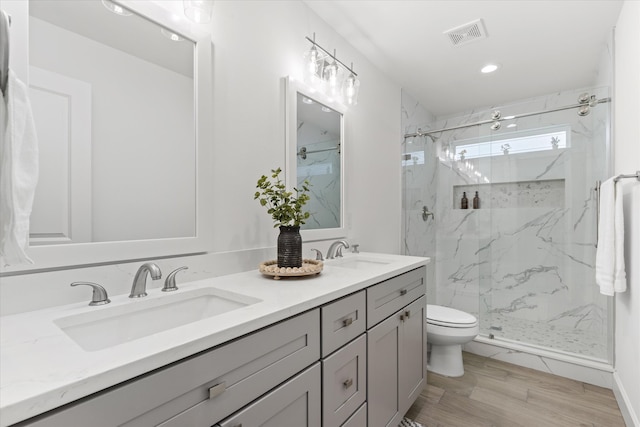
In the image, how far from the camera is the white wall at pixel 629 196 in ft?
5.28

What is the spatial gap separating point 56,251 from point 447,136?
343 cm

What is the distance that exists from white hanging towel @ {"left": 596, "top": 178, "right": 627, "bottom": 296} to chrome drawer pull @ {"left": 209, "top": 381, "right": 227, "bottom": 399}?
215 centimetres

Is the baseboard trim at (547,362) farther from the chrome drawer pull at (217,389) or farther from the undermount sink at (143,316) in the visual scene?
the chrome drawer pull at (217,389)

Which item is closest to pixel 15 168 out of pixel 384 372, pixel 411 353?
pixel 384 372

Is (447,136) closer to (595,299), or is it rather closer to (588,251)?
(588,251)

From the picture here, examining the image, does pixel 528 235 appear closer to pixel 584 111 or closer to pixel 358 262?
pixel 584 111

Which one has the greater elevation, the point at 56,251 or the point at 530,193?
the point at 530,193

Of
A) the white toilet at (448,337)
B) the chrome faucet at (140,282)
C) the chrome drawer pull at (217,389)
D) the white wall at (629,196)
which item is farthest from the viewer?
the white toilet at (448,337)

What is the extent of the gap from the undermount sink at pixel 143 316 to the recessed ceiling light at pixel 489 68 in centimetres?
272

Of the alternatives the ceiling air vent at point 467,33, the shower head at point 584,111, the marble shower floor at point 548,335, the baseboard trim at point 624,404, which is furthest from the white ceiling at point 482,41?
the baseboard trim at point 624,404

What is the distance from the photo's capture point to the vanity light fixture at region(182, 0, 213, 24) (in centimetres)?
119

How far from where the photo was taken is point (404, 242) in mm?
2900

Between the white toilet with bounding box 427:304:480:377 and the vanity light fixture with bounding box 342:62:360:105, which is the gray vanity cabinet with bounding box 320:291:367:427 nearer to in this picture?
the white toilet with bounding box 427:304:480:377

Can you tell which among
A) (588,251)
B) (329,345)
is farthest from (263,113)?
(588,251)
